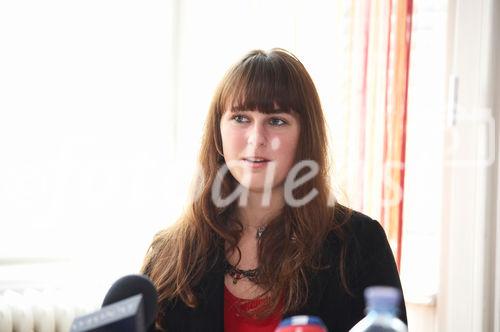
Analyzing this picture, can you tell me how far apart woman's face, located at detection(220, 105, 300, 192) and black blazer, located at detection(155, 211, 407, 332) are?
214mm

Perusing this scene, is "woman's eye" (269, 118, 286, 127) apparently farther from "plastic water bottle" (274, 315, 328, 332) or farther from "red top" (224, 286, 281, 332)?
"plastic water bottle" (274, 315, 328, 332)

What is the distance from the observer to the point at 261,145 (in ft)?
4.42

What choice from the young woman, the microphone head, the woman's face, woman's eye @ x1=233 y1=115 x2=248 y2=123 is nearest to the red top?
the young woman

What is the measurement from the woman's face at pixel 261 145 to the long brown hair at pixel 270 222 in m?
0.03

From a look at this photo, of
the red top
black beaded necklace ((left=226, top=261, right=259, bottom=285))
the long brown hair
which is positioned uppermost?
the long brown hair

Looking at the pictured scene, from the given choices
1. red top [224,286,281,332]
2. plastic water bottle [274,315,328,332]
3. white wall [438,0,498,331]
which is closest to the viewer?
plastic water bottle [274,315,328,332]

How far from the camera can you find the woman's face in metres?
1.35

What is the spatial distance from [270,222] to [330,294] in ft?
0.73

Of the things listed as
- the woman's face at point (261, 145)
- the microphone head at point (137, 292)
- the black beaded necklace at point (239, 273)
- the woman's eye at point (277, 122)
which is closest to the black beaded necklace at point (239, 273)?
the black beaded necklace at point (239, 273)

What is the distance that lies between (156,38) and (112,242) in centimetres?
86

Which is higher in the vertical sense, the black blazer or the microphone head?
the microphone head

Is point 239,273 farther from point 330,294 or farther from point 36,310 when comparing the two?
point 36,310

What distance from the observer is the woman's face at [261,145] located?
1354 mm

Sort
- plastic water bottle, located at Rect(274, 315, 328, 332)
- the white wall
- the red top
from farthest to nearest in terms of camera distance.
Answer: the white wall → the red top → plastic water bottle, located at Rect(274, 315, 328, 332)
